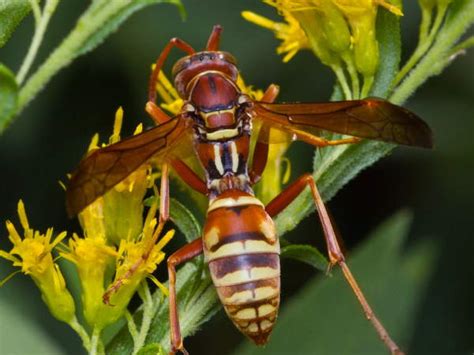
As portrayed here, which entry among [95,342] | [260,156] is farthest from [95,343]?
[260,156]

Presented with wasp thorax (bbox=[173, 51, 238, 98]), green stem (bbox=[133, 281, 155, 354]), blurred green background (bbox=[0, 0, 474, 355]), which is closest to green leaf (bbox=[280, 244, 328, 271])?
green stem (bbox=[133, 281, 155, 354])

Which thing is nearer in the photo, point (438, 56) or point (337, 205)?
point (438, 56)

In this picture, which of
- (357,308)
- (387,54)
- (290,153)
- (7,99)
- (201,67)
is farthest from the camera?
(290,153)

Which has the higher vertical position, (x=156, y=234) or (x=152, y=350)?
(x=156, y=234)

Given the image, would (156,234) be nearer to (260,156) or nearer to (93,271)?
(93,271)

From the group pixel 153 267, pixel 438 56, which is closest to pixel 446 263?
pixel 438 56

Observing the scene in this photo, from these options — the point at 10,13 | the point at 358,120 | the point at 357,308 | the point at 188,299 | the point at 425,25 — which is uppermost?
the point at 10,13

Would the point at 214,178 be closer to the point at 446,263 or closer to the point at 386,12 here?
the point at 386,12
